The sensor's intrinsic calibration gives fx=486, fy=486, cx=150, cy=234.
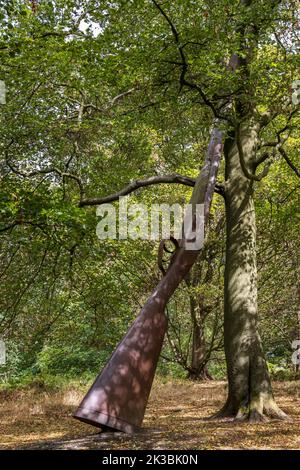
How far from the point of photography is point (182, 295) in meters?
18.4

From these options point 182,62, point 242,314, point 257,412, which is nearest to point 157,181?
point 182,62

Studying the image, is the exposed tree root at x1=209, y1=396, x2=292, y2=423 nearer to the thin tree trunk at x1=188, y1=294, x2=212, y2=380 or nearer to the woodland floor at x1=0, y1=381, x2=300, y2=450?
the woodland floor at x1=0, y1=381, x2=300, y2=450

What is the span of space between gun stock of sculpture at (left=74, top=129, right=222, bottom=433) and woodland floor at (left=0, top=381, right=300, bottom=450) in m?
0.29

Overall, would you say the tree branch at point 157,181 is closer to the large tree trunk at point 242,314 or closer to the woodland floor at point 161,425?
the large tree trunk at point 242,314

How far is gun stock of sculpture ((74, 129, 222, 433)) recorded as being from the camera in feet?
19.4

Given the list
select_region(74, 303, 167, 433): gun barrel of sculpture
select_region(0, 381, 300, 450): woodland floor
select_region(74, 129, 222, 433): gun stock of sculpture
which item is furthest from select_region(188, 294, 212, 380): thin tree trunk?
select_region(74, 303, 167, 433): gun barrel of sculpture

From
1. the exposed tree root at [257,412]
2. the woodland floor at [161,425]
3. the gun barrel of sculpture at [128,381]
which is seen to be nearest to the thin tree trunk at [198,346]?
the woodland floor at [161,425]

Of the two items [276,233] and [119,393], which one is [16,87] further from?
[276,233]

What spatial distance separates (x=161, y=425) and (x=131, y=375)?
2.36m

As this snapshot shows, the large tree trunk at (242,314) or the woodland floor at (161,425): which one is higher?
the large tree trunk at (242,314)

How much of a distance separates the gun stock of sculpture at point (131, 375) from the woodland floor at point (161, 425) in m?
0.29

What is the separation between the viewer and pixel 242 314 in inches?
335

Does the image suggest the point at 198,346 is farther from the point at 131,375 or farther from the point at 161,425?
the point at 131,375

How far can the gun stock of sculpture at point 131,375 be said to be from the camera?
5.90 meters
